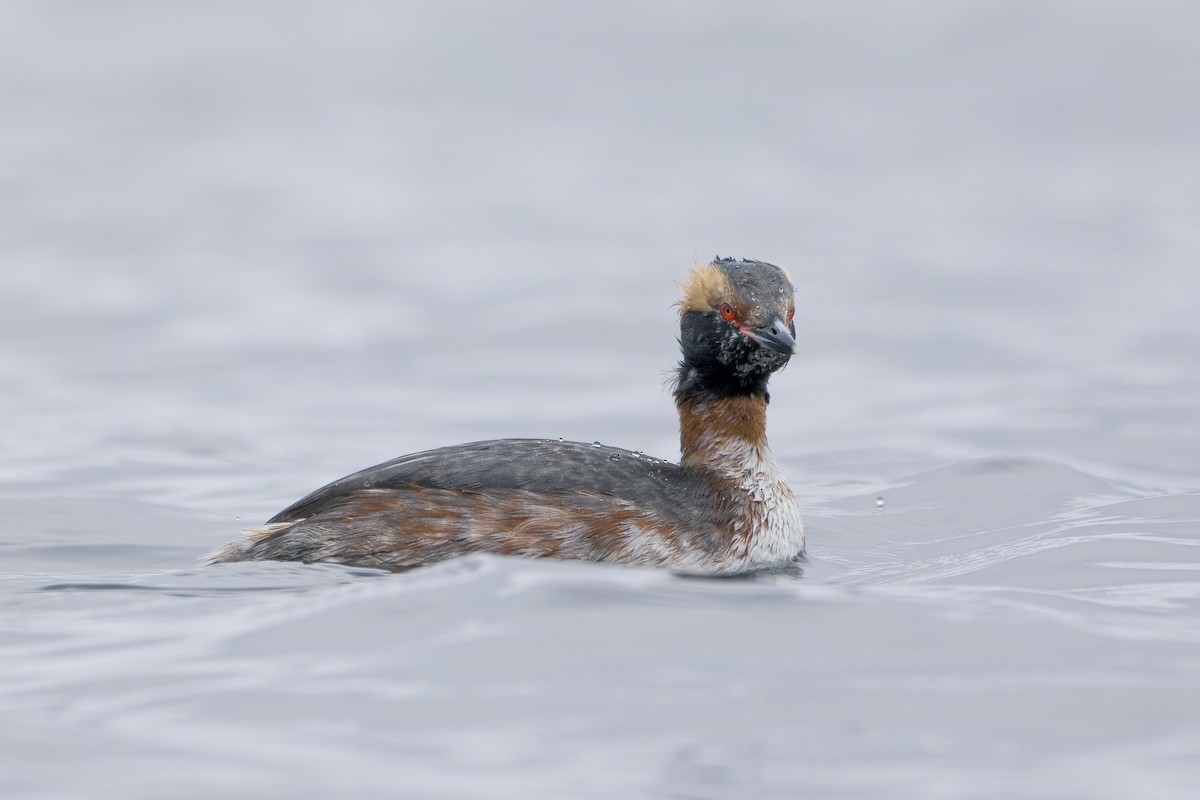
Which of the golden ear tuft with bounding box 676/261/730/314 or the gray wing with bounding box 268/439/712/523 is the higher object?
the golden ear tuft with bounding box 676/261/730/314

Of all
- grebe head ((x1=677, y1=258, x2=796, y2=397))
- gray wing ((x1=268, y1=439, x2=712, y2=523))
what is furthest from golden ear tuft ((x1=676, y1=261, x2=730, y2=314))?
gray wing ((x1=268, y1=439, x2=712, y2=523))

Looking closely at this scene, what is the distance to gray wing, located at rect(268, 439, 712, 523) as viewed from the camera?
30.2ft

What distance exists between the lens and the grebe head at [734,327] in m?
9.65

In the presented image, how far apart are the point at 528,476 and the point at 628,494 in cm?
53

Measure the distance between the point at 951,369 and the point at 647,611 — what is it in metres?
10.3

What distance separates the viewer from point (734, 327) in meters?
9.74

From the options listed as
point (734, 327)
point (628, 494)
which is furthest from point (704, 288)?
point (628, 494)

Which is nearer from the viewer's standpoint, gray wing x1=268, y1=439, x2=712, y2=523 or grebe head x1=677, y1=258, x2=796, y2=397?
gray wing x1=268, y1=439, x2=712, y2=523

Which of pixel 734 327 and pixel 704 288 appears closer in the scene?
pixel 734 327

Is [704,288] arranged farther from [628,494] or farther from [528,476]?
[528,476]

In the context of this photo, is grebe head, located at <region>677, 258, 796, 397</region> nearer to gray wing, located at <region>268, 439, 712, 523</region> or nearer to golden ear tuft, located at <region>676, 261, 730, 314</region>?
golden ear tuft, located at <region>676, 261, 730, 314</region>

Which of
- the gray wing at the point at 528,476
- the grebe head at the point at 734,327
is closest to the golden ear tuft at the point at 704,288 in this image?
the grebe head at the point at 734,327

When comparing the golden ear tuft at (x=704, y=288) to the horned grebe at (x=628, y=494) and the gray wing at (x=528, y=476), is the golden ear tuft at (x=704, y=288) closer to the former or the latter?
the horned grebe at (x=628, y=494)

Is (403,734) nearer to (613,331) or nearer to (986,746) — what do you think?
(986,746)
